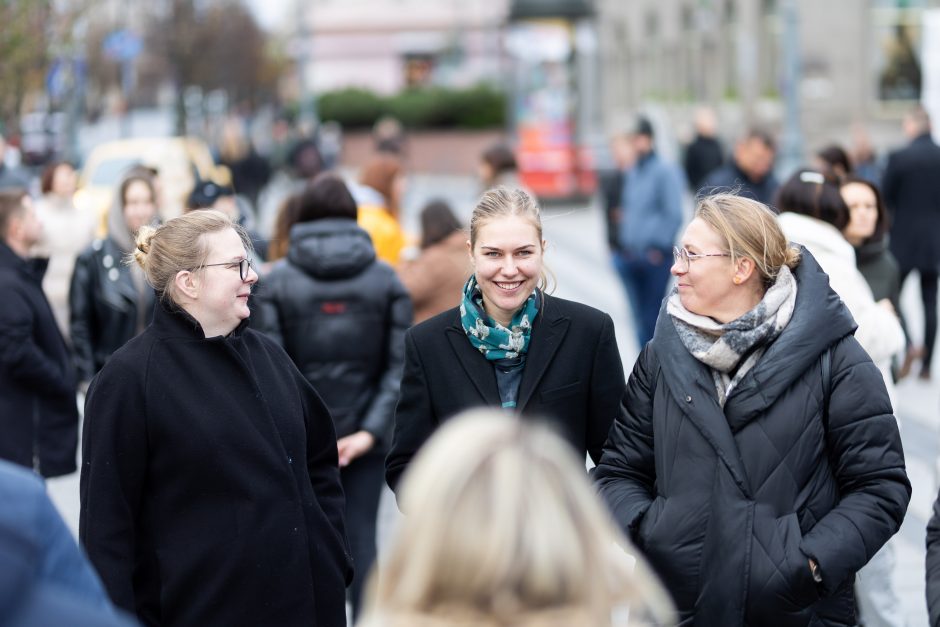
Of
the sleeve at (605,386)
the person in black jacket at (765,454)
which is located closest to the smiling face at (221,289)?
the sleeve at (605,386)

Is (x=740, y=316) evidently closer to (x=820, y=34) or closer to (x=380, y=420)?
(x=380, y=420)

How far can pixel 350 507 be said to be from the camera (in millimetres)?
5836

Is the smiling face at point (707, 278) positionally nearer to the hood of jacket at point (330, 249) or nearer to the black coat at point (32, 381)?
the hood of jacket at point (330, 249)

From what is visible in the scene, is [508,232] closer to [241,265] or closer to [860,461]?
[241,265]

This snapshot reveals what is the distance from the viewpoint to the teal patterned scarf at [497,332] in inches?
167

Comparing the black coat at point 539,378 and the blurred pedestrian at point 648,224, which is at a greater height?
the black coat at point 539,378

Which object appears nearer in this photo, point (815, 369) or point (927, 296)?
point (815, 369)

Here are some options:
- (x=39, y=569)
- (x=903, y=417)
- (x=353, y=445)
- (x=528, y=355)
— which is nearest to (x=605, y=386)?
(x=528, y=355)

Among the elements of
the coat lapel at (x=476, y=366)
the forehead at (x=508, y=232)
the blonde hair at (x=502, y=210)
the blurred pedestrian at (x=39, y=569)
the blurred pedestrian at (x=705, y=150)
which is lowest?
the blurred pedestrian at (x=705, y=150)

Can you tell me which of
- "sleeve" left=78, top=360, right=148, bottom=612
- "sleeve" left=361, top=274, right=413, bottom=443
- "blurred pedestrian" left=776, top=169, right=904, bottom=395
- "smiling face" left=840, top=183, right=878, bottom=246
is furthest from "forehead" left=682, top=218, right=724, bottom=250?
"smiling face" left=840, top=183, right=878, bottom=246

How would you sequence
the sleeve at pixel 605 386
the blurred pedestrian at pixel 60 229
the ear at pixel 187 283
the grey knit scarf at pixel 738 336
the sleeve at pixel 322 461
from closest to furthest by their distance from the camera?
1. the grey knit scarf at pixel 738 336
2. the ear at pixel 187 283
3. the sleeve at pixel 322 461
4. the sleeve at pixel 605 386
5. the blurred pedestrian at pixel 60 229

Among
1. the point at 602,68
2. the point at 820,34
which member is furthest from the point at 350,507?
the point at 602,68

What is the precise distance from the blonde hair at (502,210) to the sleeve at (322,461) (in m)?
0.67

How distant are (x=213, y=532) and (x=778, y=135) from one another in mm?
30292
